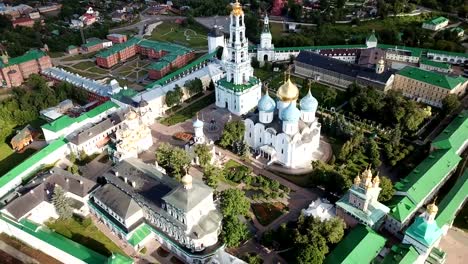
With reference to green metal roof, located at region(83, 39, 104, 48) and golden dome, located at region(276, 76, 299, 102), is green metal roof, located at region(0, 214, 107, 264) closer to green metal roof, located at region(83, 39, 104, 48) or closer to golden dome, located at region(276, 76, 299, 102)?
golden dome, located at region(276, 76, 299, 102)

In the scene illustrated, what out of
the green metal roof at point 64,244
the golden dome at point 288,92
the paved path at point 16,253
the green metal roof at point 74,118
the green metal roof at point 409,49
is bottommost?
the paved path at point 16,253

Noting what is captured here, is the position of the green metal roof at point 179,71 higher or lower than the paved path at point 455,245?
higher

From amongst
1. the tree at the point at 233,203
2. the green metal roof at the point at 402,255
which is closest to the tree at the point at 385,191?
the green metal roof at the point at 402,255

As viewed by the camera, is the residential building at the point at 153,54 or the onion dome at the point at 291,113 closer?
the onion dome at the point at 291,113

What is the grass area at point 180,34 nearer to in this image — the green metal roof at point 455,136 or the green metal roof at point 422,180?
the green metal roof at point 455,136

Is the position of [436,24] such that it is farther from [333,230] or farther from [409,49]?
[333,230]

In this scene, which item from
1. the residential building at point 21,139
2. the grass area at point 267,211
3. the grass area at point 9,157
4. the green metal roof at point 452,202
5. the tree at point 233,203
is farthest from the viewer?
the residential building at point 21,139

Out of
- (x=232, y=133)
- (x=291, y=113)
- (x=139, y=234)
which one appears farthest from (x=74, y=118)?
(x=291, y=113)
